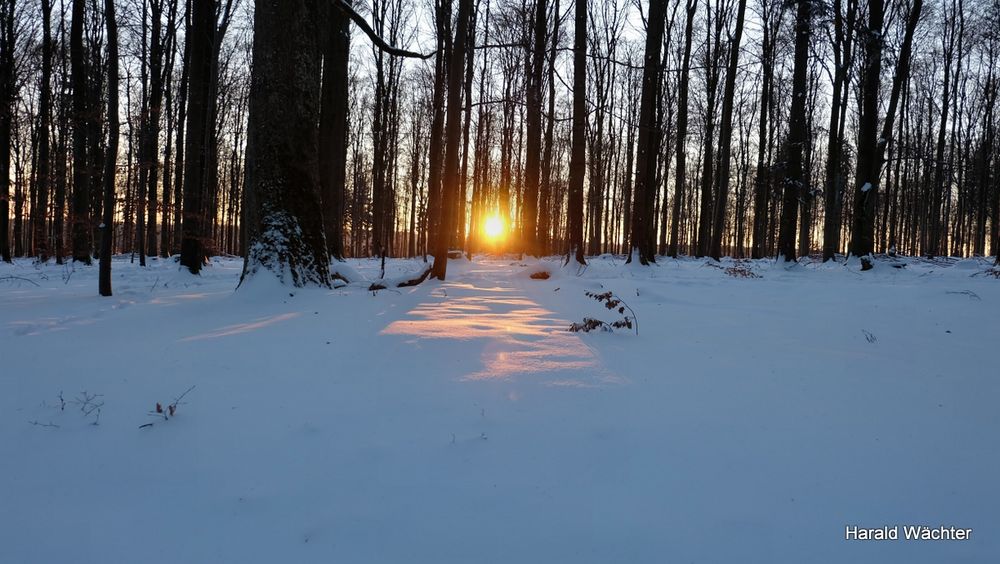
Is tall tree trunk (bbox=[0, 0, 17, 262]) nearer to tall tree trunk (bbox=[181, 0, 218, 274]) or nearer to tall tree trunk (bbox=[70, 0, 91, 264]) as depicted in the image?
tall tree trunk (bbox=[70, 0, 91, 264])

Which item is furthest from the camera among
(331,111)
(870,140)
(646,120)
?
(646,120)

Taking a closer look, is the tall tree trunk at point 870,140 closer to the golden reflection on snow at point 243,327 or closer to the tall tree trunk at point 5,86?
the golden reflection on snow at point 243,327

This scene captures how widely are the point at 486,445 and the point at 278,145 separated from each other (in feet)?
15.1

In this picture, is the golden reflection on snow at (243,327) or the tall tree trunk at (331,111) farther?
the tall tree trunk at (331,111)

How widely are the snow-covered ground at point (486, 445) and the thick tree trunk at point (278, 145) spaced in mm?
1666

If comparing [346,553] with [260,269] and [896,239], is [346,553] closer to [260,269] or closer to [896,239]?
[260,269]

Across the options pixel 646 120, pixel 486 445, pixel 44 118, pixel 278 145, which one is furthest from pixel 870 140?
pixel 44 118

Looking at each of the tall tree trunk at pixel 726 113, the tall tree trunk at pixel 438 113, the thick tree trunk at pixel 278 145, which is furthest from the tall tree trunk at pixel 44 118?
the tall tree trunk at pixel 726 113

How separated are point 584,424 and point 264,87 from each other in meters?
5.11

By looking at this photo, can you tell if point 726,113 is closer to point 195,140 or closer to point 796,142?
point 796,142

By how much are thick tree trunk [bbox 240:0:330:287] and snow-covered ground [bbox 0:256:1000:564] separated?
1666 millimetres

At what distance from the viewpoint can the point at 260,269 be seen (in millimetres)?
4898

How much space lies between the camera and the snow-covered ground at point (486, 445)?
4.41ft

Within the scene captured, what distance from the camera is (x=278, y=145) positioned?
5062 mm
